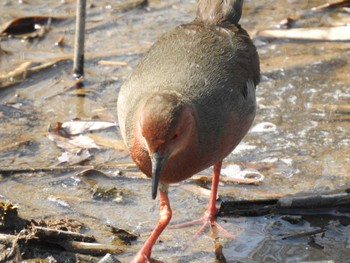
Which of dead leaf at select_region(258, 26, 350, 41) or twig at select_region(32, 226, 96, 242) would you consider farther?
dead leaf at select_region(258, 26, 350, 41)

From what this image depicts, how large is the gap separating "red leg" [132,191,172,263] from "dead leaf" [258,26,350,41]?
365 centimetres

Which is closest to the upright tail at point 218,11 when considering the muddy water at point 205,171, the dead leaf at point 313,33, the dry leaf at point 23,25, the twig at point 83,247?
the muddy water at point 205,171

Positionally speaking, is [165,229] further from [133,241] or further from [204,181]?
[204,181]

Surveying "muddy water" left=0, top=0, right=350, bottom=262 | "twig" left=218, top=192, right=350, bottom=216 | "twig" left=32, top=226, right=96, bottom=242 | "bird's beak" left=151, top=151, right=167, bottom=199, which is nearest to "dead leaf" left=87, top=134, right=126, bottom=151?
"muddy water" left=0, top=0, right=350, bottom=262

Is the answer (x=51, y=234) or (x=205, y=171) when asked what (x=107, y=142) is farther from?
(x=51, y=234)

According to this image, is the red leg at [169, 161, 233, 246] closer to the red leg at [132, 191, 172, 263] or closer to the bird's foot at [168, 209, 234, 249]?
the bird's foot at [168, 209, 234, 249]

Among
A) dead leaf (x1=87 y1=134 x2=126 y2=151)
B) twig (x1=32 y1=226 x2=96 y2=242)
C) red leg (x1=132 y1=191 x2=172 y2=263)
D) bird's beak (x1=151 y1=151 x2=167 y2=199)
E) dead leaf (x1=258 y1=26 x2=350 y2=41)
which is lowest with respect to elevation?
dead leaf (x1=258 y1=26 x2=350 y2=41)

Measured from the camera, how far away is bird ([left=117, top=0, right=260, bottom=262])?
5.20 meters

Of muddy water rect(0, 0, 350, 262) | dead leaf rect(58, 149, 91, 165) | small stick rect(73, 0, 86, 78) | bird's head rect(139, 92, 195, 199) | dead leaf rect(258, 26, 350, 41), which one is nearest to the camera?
bird's head rect(139, 92, 195, 199)

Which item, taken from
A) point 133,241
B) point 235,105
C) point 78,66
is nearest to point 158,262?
point 133,241

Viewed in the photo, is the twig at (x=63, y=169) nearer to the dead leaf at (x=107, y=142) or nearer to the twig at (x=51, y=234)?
the dead leaf at (x=107, y=142)

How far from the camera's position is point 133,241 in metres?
5.82

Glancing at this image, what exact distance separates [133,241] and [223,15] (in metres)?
2.00

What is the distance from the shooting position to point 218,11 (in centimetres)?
671
